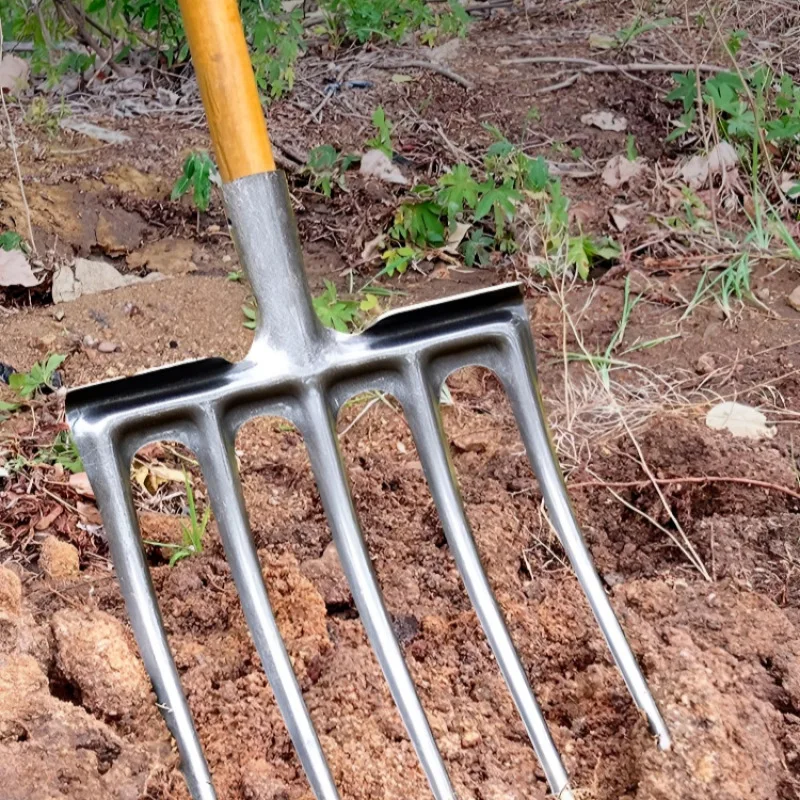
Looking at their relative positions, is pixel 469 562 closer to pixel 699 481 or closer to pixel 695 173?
pixel 699 481

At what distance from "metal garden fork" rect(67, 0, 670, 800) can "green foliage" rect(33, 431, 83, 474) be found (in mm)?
557

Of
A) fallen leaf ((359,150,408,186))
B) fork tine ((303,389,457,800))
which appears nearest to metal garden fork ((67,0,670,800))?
fork tine ((303,389,457,800))

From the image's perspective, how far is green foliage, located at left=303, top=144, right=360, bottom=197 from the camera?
271cm

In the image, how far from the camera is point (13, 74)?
338cm

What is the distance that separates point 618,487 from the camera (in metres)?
1.60

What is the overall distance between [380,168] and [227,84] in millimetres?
1514

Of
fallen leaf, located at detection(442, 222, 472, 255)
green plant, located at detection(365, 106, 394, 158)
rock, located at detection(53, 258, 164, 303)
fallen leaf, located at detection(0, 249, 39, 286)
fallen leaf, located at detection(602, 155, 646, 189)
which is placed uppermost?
green plant, located at detection(365, 106, 394, 158)

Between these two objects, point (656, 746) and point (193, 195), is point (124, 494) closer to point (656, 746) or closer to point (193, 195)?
point (656, 746)

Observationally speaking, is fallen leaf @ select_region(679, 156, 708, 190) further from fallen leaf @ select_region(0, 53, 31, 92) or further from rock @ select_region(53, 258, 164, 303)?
fallen leaf @ select_region(0, 53, 31, 92)

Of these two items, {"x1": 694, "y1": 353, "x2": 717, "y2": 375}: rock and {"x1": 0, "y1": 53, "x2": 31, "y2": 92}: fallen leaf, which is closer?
{"x1": 694, "y1": 353, "x2": 717, "y2": 375}: rock

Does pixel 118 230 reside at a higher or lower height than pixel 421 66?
lower

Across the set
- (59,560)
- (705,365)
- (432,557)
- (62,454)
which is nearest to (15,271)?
(62,454)

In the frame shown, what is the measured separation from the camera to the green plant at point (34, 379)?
1.90m

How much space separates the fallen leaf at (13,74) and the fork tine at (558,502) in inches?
111
